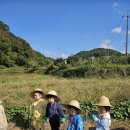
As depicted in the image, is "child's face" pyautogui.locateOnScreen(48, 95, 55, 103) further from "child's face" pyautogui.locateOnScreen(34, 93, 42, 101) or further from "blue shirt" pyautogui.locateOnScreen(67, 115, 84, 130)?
"blue shirt" pyautogui.locateOnScreen(67, 115, 84, 130)

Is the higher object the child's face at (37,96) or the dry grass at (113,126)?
the child's face at (37,96)

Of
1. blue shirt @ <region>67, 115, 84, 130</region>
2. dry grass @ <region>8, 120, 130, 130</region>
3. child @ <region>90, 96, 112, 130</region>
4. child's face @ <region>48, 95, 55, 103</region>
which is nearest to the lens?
child @ <region>90, 96, 112, 130</region>

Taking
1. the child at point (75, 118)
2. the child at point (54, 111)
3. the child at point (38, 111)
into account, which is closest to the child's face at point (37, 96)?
the child at point (38, 111)

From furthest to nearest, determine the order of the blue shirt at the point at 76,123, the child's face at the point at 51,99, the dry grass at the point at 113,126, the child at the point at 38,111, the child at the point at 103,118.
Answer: the dry grass at the point at 113,126
the child at the point at 38,111
the child's face at the point at 51,99
the blue shirt at the point at 76,123
the child at the point at 103,118

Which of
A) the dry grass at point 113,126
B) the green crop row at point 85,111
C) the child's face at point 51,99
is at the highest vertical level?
the child's face at point 51,99

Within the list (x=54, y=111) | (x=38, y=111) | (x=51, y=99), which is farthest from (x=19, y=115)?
(x=51, y=99)

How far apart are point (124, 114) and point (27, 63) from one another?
40523mm

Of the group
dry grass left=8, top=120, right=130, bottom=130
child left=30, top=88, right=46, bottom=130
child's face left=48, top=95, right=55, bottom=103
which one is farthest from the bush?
child's face left=48, top=95, right=55, bottom=103

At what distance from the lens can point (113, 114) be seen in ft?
30.6

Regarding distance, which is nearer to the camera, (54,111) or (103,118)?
(103,118)

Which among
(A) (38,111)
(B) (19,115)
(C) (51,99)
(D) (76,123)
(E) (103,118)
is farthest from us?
(B) (19,115)

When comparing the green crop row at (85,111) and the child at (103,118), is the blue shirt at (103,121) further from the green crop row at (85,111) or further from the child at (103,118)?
the green crop row at (85,111)

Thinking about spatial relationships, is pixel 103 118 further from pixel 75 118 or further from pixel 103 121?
pixel 75 118

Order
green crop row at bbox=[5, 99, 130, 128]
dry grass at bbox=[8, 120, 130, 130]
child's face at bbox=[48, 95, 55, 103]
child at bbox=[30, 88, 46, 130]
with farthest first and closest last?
green crop row at bbox=[5, 99, 130, 128], dry grass at bbox=[8, 120, 130, 130], child at bbox=[30, 88, 46, 130], child's face at bbox=[48, 95, 55, 103]
